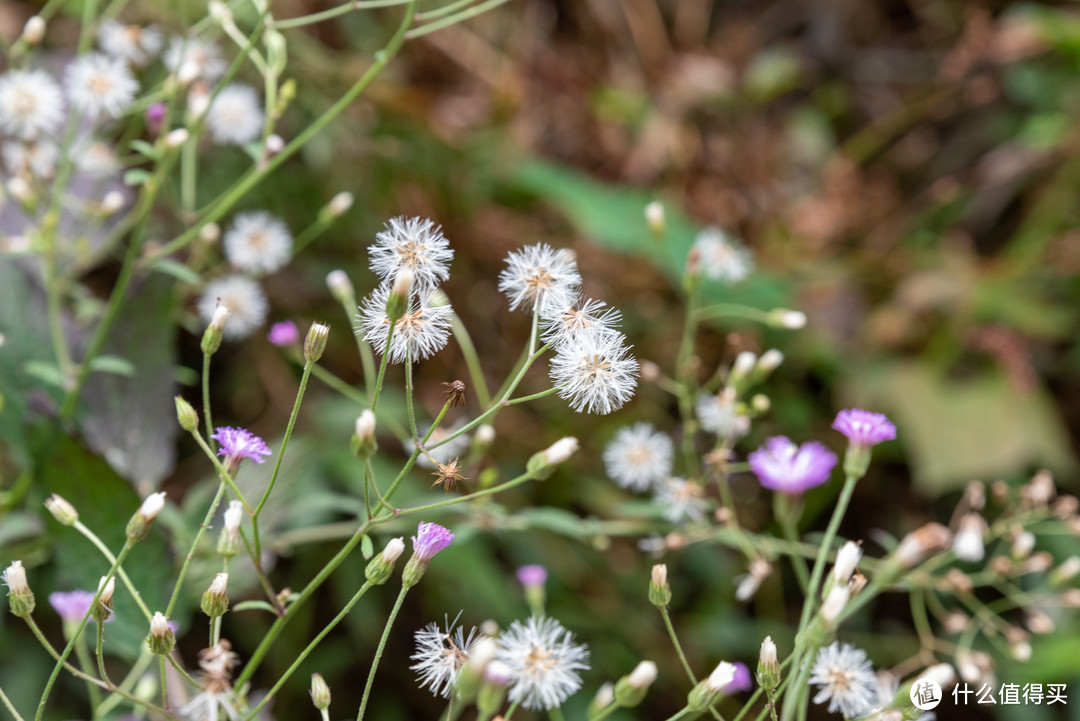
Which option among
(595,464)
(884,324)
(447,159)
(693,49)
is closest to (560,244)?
(447,159)

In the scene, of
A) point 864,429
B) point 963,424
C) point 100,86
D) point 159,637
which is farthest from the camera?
point 963,424

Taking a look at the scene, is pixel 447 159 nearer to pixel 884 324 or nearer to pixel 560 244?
pixel 560 244

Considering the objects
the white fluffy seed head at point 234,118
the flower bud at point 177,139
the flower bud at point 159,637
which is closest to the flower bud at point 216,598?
the flower bud at point 159,637

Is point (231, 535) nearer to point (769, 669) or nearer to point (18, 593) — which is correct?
point (18, 593)

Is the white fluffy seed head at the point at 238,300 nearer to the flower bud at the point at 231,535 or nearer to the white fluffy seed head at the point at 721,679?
the flower bud at the point at 231,535

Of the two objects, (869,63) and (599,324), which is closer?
(599,324)

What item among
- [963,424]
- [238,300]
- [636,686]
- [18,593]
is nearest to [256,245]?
[238,300]
